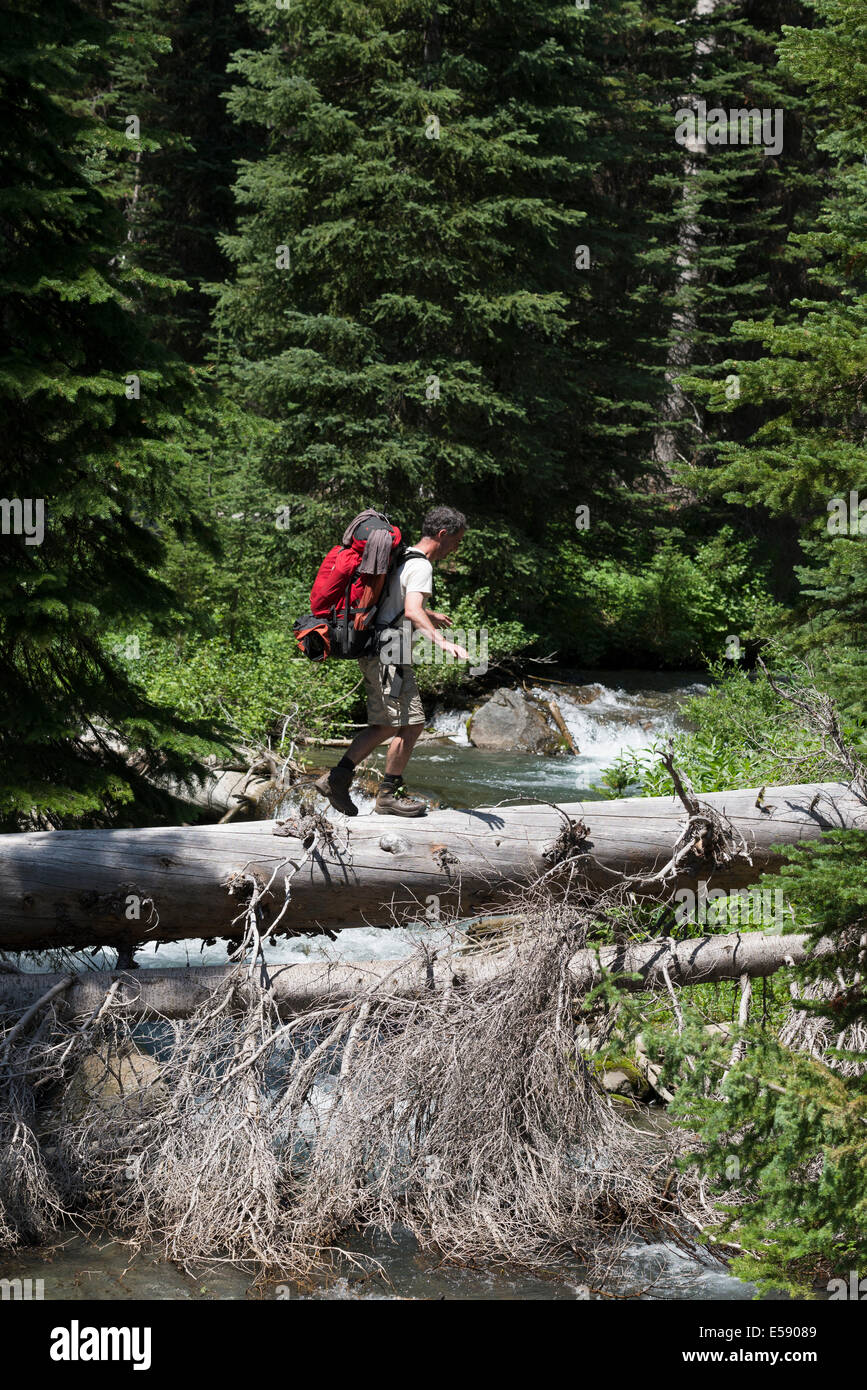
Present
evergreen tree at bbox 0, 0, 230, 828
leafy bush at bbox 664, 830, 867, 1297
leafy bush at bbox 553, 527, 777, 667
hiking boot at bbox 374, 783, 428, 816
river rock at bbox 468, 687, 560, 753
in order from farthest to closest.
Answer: leafy bush at bbox 553, 527, 777, 667
river rock at bbox 468, 687, 560, 753
evergreen tree at bbox 0, 0, 230, 828
hiking boot at bbox 374, 783, 428, 816
leafy bush at bbox 664, 830, 867, 1297

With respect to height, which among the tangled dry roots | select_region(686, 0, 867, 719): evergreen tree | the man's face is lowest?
the tangled dry roots

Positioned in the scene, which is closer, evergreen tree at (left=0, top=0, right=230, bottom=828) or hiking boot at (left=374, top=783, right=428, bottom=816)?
hiking boot at (left=374, top=783, right=428, bottom=816)

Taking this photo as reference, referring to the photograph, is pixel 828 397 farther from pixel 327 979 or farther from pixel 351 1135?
pixel 351 1135

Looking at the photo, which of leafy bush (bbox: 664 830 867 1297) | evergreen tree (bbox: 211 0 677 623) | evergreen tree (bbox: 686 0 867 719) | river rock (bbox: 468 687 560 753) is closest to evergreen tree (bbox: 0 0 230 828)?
evergreen tree (bbox: 686 0 867 719)

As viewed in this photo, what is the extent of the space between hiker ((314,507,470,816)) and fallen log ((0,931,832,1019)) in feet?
3.28

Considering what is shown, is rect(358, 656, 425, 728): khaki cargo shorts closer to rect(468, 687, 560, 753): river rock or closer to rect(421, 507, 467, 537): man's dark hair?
rect(421, 507, 467, 537): man's dark hair

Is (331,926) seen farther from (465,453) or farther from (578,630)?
(578,630)

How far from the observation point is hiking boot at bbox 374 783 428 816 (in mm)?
6727

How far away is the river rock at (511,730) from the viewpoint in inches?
680

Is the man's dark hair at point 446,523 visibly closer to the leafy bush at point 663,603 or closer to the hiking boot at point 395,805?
the hiking boot at point 395,805

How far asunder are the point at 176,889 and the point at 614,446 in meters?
18.8

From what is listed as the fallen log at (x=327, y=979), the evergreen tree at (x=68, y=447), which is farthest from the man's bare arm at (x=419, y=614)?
the fallen log at (x=327, y=979)

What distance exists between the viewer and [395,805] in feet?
22.4

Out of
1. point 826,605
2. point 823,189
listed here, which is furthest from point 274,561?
point 823,189
